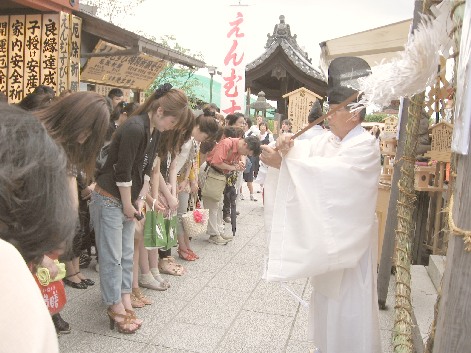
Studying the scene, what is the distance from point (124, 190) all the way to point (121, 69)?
6979mm

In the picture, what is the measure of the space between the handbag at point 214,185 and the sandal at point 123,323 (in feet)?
10.7

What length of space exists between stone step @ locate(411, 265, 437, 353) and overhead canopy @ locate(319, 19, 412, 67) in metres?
2.31

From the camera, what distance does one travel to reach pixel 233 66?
441 inches

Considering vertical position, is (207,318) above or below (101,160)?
below

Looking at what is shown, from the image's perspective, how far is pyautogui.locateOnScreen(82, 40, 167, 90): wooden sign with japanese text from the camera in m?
8.81

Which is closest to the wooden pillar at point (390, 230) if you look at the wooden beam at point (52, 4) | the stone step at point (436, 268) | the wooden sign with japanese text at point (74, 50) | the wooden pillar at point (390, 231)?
the wooden pillar at point (390, 231)

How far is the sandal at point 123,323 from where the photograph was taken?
403cm

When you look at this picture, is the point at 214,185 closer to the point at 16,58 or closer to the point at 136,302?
the point at 136,302

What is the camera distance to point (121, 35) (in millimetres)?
7469

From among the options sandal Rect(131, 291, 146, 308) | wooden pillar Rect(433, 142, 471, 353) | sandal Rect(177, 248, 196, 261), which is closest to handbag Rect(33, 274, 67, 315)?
sandal Rect(131, 291, 146, 308)

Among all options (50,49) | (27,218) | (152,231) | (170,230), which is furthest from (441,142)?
(50,49)

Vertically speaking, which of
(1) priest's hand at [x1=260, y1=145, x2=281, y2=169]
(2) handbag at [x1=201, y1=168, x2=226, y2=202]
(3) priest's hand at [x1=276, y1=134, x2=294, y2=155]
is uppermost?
(3) priest's hand at [x1=276, y1=134, x2=294, y2=155]

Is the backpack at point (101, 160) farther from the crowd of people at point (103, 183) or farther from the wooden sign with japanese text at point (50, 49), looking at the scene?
the wooden sign with japanese text at point (50, 49)

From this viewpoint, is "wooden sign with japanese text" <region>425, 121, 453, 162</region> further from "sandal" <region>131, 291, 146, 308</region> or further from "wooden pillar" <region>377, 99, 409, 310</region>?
"sandal" <region>131, 291, 146, 308</region>
